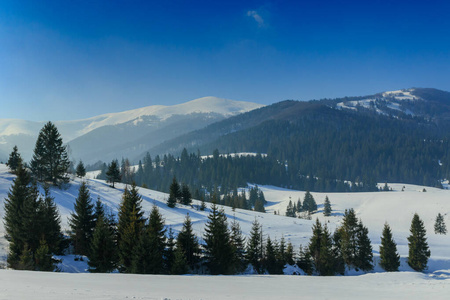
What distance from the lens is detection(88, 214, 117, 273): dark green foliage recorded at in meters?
25.7

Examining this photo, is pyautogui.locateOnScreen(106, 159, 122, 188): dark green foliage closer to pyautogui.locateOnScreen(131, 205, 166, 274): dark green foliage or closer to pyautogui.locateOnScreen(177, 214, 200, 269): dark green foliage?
pyautogui.locateOnScreen(177, 214, 200, 269): dark green foliage

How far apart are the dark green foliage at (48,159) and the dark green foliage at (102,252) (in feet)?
101

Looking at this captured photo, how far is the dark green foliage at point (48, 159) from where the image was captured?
168 ft

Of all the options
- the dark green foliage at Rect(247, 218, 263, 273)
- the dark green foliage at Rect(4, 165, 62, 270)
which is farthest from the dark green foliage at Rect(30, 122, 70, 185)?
the dark green foliage at Rect(247, 218, 263, 273)

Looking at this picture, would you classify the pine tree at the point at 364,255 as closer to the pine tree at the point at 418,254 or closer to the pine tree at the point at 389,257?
the pine tree at the point at 389,257

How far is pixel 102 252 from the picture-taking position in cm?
2638

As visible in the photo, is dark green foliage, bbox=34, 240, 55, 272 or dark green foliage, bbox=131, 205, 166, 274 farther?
dark green foliage, bbox=131, 205, 166, 274

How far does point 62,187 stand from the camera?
5212 cm

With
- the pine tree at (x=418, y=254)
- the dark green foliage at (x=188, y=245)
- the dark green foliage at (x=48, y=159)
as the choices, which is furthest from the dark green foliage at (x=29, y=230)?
Answer: the pine tree at (x=418, y=254)

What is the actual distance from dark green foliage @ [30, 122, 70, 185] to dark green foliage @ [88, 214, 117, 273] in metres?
30.8

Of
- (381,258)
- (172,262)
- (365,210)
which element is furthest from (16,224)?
(365,210)

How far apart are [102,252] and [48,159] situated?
1325 inches

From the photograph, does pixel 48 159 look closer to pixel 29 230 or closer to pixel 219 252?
pixel 29 230

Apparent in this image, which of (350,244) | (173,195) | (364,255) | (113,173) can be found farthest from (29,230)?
(364,255)
